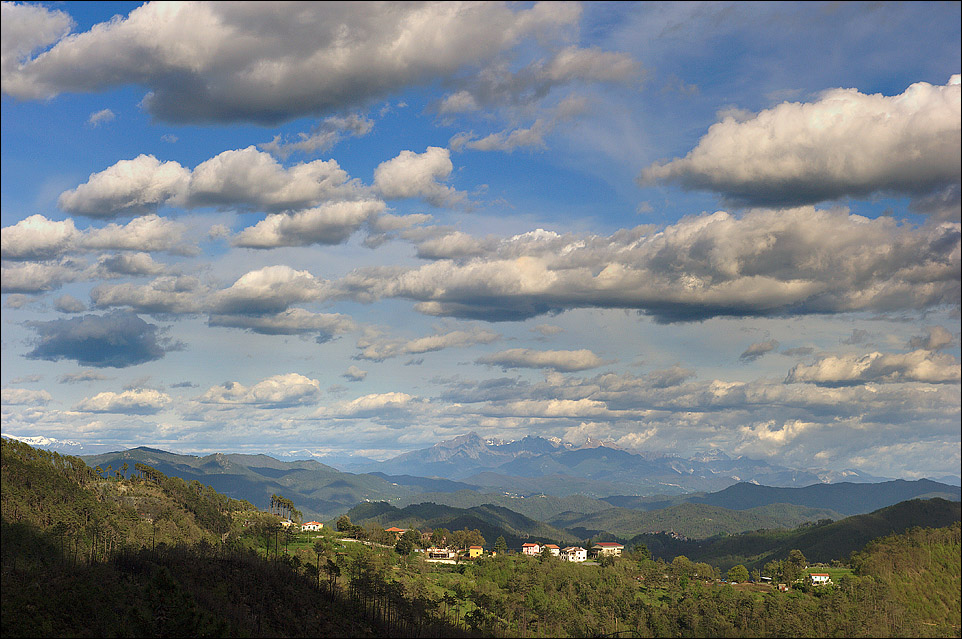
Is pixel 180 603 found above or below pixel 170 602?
above

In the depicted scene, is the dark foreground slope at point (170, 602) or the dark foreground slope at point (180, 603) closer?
the dark foreground slope at point (170, 602)

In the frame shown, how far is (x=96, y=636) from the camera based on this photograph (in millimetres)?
121938

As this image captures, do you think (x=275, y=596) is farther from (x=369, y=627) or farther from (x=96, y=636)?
(x=96, y=636)

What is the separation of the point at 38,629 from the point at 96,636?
8.56 m

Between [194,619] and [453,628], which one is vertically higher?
Result: [194,619]

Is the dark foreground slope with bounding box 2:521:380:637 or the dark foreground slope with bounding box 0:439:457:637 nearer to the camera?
the dark foreground slope with bounding box 2:521:380:637

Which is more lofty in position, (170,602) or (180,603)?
(180,603)

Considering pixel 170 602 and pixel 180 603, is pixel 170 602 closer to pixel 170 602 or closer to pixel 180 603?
pixel 170 602

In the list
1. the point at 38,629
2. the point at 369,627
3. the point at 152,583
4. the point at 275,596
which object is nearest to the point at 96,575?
the point at 152,583

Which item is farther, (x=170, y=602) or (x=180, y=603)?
(x=170, y=602)

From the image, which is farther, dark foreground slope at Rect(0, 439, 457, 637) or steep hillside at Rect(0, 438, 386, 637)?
dark foreground slope at Rect(0, 439, 457, 637)

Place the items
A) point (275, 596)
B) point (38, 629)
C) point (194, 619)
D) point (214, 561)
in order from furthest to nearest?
point (214, 561) → point (275, 596) → point (194, 619) → point (38, 629)

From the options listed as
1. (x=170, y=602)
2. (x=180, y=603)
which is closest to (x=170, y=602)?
(x=170, y=602)

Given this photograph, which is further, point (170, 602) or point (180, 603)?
point (170, 602)
